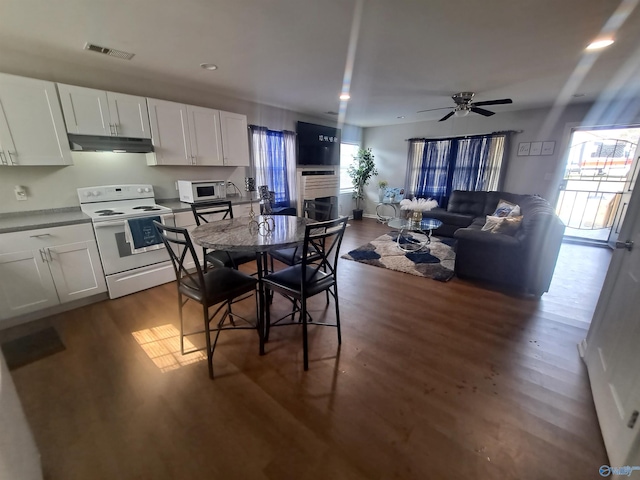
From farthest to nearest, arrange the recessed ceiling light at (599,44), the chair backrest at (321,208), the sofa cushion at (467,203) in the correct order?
the sofa cushion at (467,203) → the chair backrest at (321,208) → the recessed ceiling light at (599,44)

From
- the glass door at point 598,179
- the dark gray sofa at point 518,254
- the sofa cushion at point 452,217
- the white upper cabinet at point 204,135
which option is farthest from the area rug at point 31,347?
the glass door at point 598,179

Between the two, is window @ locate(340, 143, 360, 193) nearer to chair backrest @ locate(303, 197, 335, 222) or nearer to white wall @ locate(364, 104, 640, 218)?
white wall @ locate(364, 104, 640, 218)

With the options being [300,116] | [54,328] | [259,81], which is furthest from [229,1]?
[300,116]

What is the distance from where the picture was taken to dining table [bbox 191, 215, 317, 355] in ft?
5.50

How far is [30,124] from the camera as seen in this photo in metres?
2.41

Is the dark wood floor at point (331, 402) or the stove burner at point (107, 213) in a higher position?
the stove burner at point (107, 213)

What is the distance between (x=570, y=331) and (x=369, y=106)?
423 cm

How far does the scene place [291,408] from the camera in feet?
5.22

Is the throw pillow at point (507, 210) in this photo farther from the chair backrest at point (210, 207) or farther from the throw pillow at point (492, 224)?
the chair backrest at point (210, 207)

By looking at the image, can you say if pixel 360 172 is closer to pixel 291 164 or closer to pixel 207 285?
pixel 291 164

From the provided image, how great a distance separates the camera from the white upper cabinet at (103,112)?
8.48 feet

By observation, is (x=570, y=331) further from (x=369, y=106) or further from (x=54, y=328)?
(x=54, y=328)

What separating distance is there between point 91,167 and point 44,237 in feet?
3.28

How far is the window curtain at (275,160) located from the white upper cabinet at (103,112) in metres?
1.73
